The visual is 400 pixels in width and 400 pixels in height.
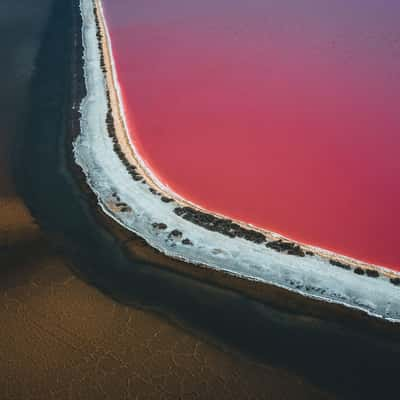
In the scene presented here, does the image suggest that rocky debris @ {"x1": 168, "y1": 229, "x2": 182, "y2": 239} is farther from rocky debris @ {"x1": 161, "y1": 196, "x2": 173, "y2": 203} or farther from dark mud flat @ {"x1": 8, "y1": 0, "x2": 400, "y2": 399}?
rocky debris @ {"x1": 161, "y1": 196, "x2": 173, "y2": 203}

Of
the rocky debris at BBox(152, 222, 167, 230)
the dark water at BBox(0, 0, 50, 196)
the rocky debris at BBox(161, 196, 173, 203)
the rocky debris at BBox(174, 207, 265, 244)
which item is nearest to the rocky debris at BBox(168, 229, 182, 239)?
the rocky debris at BBox(152, 222, 167, 230)

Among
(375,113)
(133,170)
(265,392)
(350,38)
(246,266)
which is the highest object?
(350,38)

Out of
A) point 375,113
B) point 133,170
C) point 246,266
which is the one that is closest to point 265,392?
point 246,266

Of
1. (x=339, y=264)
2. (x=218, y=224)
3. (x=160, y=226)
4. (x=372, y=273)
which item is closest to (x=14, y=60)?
(x=160, y=226)

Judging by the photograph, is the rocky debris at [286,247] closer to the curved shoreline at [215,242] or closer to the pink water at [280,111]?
the curved shoreline at [215,242]

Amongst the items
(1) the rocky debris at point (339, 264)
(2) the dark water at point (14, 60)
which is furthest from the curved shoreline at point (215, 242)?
(2) the dark water at point (14, 60)

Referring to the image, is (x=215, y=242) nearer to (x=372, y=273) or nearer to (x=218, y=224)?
(x=218, y=224)

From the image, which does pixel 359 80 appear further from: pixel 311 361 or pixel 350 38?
pixel 311 361
